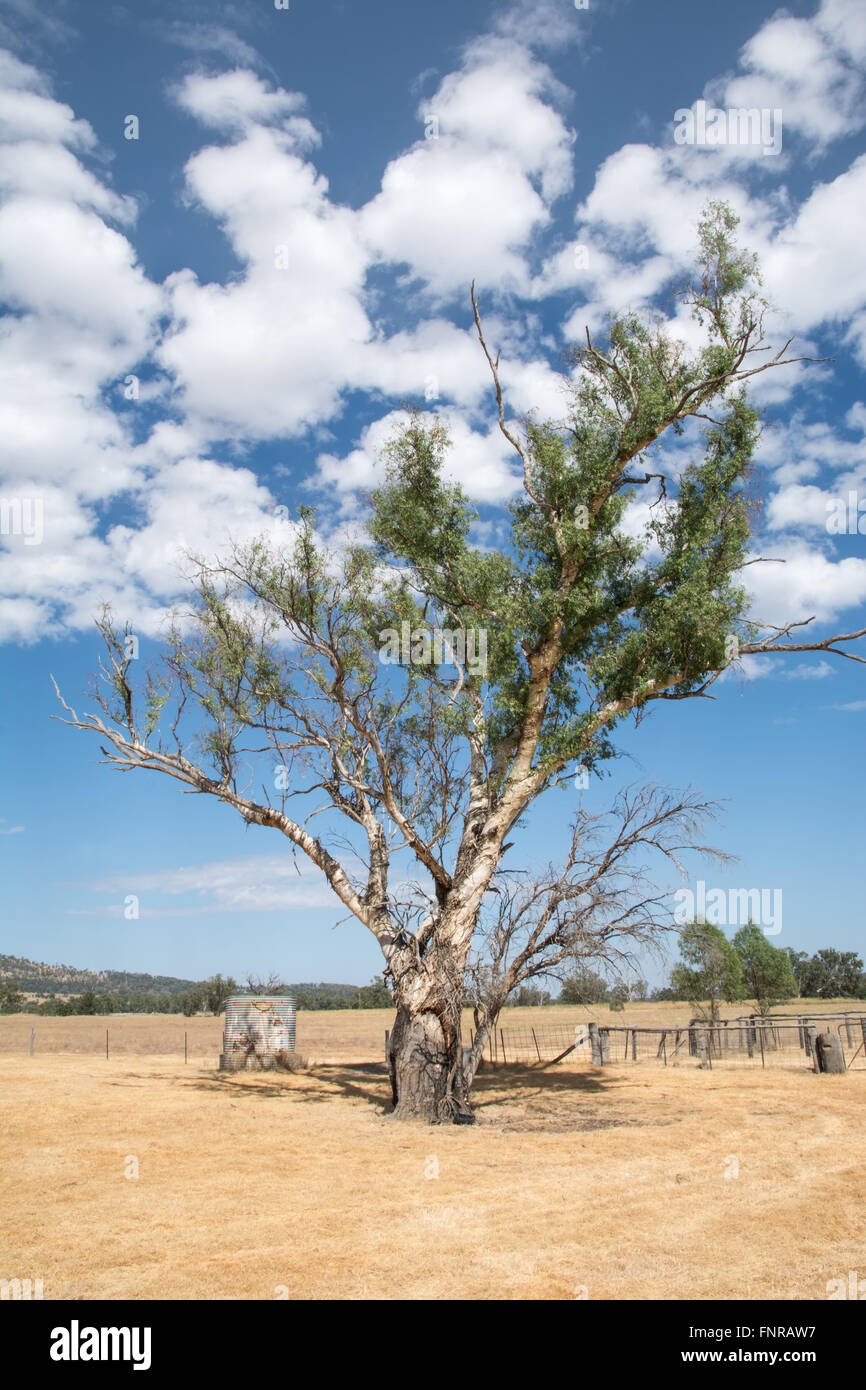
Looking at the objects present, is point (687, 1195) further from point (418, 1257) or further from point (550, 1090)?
point (550, 1090)

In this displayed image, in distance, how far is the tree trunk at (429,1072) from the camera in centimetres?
1652

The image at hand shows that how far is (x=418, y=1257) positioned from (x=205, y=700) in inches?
549

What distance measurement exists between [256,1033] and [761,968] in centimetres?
3032

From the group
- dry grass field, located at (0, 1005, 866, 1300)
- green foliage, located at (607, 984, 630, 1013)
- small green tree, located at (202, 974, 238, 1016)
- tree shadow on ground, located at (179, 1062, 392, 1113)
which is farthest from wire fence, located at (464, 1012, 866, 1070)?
small green tree, located at (202, 974, 238, 1016)

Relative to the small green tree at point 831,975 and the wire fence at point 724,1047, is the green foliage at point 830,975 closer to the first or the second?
the small green tree at point 831,975

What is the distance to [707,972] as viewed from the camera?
33.4 metres

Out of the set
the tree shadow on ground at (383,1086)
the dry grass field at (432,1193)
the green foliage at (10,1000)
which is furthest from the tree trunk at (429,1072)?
the green foliage at (10,1000)

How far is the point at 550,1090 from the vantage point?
21719 millimetres

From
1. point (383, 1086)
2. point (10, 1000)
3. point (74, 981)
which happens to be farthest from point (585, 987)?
point (74, 981)

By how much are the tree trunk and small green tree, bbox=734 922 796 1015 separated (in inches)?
1175

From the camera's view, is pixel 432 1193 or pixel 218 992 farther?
pixel 218 992

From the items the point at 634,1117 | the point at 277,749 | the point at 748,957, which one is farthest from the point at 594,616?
the point at 748,957

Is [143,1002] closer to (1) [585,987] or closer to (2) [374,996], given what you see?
(2) [374,996]

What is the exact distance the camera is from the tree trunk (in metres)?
16.5
